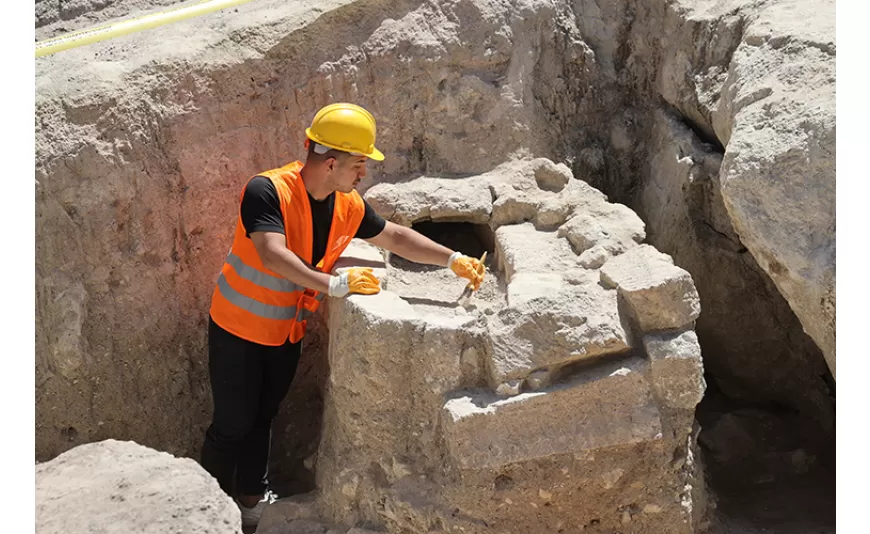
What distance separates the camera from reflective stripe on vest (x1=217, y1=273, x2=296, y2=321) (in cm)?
423

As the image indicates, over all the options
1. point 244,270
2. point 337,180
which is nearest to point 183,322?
point 244,270

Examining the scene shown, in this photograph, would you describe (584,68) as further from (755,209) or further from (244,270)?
(244,270)

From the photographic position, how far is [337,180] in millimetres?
4168

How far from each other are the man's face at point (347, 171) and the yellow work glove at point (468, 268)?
21.6 inches

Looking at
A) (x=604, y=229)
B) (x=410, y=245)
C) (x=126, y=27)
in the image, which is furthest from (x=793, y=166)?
(x=126, y=27)

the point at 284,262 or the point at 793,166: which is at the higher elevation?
the point at 793,166

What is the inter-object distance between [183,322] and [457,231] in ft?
4.66

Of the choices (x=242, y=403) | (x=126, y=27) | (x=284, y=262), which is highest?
(x=126, y=27)

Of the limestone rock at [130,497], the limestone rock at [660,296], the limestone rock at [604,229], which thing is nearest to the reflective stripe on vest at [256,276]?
the limestone rock at [130,497]

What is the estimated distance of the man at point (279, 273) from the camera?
13.3ft

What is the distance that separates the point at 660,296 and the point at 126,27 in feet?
9.64

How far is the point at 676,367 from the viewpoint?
3850 millimetres

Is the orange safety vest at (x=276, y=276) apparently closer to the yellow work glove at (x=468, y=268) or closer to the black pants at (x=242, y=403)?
the black pants at (x=242, y=403)

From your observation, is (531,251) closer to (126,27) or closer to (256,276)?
(256,276)
